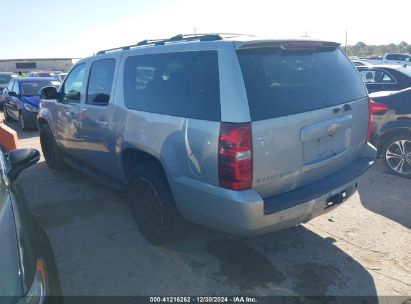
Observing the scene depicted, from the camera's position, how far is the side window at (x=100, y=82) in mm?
4082

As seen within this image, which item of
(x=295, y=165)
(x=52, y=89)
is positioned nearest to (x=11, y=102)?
(x=52, y=89)

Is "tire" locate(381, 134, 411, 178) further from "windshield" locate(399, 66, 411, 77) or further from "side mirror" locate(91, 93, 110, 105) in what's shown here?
"side mirror" locate(91, 93, 110, 105)

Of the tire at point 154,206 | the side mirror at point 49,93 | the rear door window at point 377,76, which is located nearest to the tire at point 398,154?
the rear door window at point 377,76

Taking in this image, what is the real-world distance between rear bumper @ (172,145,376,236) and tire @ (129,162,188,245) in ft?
0.75

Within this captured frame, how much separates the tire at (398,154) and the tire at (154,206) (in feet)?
12.7

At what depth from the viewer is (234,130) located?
252 cm

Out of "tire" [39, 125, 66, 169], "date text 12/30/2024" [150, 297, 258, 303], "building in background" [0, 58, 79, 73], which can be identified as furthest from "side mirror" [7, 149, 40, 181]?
"building in background" [0, 58, 79, 73]

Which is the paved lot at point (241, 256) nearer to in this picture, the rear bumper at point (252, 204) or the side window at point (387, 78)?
the rear bumper at point (252, 204)

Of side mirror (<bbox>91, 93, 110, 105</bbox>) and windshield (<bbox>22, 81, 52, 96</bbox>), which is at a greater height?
side mirror (<bbox>91, 93, 110, 105</bbox>)

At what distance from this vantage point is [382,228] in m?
3.92

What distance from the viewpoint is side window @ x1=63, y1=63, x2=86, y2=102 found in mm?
4887

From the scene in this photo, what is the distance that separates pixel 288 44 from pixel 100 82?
97.6 inches

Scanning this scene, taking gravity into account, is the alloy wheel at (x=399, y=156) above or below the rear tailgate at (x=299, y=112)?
below

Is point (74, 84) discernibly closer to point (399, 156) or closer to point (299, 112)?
point (299, 112)
